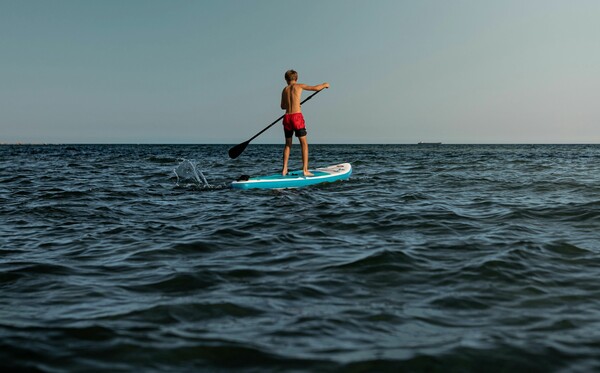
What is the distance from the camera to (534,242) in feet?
18.8

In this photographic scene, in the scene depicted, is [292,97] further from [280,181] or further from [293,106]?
[280,181]

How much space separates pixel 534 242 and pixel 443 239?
0.99 meters

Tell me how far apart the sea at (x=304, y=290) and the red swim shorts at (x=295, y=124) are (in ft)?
12.2

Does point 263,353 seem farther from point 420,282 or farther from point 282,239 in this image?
point 282,239

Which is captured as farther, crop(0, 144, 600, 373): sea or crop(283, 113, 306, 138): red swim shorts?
crop(283, 113, 306, 138): red swim shorts

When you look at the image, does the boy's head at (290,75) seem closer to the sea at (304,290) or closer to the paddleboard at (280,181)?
the paddleboard at (280,181)

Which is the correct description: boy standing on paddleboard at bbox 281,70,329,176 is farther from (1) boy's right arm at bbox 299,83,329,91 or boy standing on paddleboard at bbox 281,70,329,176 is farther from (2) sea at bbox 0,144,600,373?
(2) sea at bbox 0,144,600,373

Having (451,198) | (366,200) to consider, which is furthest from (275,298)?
(451,198)

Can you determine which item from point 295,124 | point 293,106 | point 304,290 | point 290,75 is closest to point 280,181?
point 295,124

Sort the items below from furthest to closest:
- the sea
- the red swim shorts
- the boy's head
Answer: the red swim shorts, the boy's head, the sea

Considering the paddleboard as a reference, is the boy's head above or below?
above

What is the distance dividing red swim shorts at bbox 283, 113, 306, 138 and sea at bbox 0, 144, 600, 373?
12.2ft

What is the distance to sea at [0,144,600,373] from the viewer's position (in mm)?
2781

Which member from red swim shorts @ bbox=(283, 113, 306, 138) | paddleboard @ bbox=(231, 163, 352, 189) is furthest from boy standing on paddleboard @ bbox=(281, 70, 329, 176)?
paddleboard @ bbox=(231, 163, 352, 189)
